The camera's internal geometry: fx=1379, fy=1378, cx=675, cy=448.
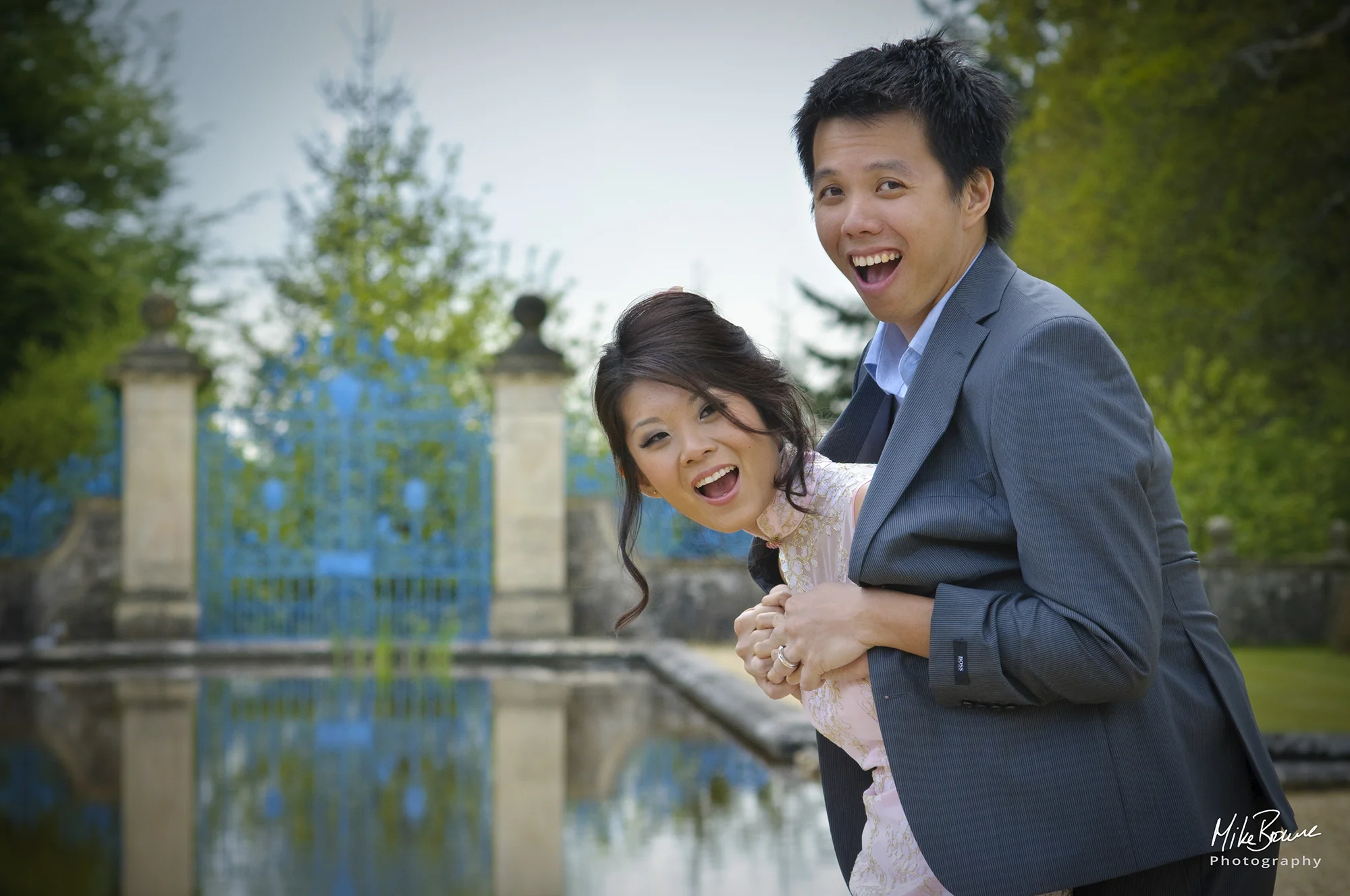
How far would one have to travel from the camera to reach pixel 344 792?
263 inches

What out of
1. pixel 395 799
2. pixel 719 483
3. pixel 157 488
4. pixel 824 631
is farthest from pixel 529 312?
pixel 824 631

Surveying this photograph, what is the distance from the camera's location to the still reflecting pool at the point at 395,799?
5062 mm

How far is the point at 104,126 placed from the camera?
84.1 feet

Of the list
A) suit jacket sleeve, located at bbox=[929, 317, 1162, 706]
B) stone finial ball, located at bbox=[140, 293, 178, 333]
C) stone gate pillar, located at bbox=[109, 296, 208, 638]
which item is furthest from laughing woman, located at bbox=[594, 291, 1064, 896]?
stone finial ball, located at bbox=[140, 293, 178, 333]

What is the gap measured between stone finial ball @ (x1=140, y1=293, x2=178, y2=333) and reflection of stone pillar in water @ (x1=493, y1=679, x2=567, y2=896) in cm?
643

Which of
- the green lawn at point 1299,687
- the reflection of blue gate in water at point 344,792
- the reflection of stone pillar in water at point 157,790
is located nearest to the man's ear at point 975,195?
the reflection of blue gate in water at point 344,792

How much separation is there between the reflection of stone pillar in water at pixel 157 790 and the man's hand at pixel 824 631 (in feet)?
12.1

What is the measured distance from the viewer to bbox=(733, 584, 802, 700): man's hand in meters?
2.02

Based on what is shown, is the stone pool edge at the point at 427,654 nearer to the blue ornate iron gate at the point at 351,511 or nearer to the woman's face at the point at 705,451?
the blue ornate iron gate at the point at 351,511

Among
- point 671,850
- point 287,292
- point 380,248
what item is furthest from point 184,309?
point 671,850

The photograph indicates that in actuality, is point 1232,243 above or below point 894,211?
above

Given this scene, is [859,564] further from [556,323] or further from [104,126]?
[104,126]

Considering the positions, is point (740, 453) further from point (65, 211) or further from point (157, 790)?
point (65, 211)

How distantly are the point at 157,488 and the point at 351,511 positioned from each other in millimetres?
1946
